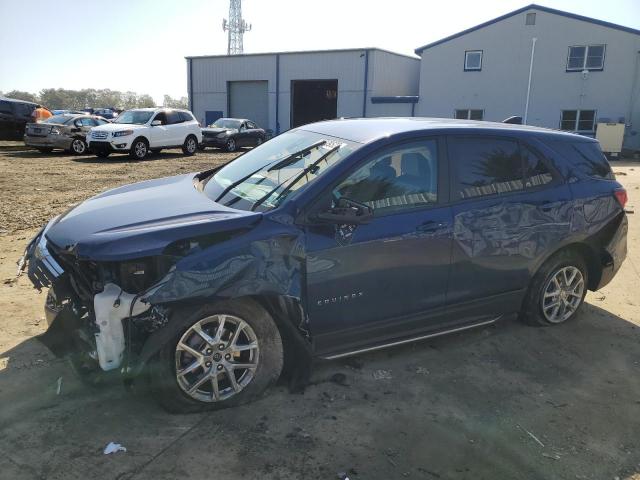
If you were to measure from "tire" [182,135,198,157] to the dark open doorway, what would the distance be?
1624cm

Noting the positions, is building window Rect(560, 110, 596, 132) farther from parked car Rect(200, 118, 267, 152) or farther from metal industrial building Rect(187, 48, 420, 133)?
parked car Rect(200, 118, 267, 152)

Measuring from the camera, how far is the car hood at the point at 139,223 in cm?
286

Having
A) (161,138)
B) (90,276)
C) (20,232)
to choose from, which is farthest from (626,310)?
(161,138)

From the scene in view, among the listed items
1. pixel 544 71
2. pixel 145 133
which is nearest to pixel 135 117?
pixel 145 133

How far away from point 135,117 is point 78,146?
224cm

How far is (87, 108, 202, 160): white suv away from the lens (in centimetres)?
1698

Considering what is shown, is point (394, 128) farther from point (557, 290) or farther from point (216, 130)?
point (216, 130)

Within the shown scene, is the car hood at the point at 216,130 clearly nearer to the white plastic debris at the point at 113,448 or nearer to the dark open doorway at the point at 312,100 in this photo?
the dark open doorway at the point at 312,100

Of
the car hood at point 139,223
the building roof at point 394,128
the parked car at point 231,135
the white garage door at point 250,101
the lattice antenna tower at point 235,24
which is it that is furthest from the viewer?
the lattice antenna tower at point 235,24

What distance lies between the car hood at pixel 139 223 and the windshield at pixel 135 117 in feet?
50.6

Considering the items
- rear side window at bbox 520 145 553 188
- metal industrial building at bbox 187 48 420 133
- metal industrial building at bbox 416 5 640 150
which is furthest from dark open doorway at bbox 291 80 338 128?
rear side window at bbox 520 145 553 188

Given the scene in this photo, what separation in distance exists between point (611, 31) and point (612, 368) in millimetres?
28276

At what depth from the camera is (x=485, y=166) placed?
392 centimetres

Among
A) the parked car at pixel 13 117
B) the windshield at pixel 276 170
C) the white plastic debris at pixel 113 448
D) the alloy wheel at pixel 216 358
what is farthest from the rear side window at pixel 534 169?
the parked car at pixel 13 117
